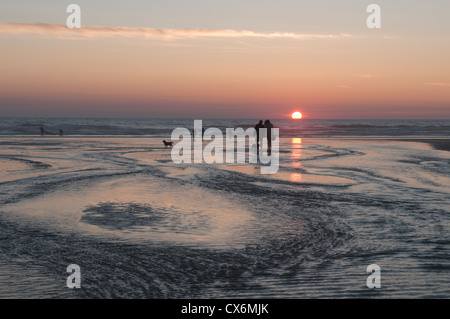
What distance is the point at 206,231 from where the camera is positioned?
879 centimetres

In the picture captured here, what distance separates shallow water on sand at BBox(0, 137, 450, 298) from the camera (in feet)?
19.3

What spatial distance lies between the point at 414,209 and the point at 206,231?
16.0 ft

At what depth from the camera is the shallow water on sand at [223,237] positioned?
5.88 meters

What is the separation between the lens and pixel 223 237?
834 cm

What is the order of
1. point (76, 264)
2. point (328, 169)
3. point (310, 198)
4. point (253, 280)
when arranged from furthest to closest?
1. point (328, 169)
2. point (310, 198)
3. point (76, 264)
4. point (253, 280)
